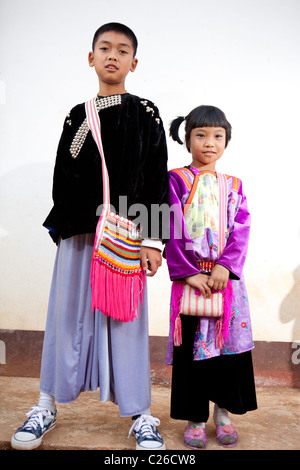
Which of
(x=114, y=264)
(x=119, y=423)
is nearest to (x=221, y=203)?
(x=114, y=264)

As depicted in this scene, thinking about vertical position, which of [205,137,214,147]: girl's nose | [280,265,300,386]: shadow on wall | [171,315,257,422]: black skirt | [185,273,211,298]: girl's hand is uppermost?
[205,137,214,147]: girl's nose

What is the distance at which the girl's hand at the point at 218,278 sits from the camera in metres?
1.82

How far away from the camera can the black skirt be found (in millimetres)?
1856

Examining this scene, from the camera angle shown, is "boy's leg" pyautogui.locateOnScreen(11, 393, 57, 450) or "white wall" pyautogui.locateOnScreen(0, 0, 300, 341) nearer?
"boy's leg" pyautogui.locateOnScreen(11, 393, 57, 450)

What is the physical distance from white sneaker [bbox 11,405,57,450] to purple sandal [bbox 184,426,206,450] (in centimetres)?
58

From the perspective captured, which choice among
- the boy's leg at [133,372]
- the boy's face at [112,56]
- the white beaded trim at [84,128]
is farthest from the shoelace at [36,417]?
the boy's face at [112,56]

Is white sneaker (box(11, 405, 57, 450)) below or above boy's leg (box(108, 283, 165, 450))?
below

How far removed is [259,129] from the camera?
283cm

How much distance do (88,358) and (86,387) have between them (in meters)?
0.12

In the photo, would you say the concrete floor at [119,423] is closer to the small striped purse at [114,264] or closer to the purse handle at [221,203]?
the small striped purse at [114,264]

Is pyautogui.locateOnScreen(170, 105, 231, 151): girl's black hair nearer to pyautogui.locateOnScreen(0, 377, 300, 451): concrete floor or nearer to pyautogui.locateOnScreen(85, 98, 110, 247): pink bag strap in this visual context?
pyautogui.locateOnScreen(85, 98, 110, 247): pink bag strap

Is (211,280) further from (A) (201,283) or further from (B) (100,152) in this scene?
(B) (100,152)

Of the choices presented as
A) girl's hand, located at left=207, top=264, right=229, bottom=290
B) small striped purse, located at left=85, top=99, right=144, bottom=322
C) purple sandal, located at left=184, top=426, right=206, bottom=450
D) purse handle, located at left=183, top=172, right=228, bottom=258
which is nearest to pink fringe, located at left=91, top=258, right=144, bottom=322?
small striped purse, located at left=85, top=99, right=144, bottom=322

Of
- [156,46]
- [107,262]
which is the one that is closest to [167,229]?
[107,262]
